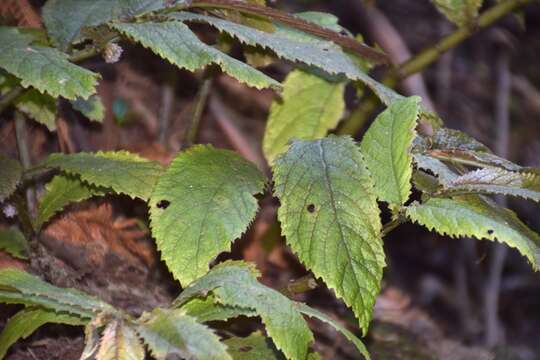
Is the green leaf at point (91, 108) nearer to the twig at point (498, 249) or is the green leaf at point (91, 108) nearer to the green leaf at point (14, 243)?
the green leaf at point (14, 243)

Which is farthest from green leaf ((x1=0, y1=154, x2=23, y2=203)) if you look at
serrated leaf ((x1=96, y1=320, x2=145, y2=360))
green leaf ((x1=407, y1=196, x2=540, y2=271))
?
green leaf ((x1=407, y1=196, x2=540, y2=271))

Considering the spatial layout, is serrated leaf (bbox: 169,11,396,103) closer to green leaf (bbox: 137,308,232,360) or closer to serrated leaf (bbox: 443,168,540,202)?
serrated leaf (bbox: 443,168,540,202)

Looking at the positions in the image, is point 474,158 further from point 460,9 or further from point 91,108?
point 91,108

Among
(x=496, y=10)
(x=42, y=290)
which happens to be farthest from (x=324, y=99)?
(x=42, y=290)

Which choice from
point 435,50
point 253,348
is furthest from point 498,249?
point 253,348

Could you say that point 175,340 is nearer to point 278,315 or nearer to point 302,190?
point 278,315

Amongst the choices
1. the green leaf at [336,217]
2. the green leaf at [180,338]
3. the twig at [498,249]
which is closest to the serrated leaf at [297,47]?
the green leaf at [336,217]
